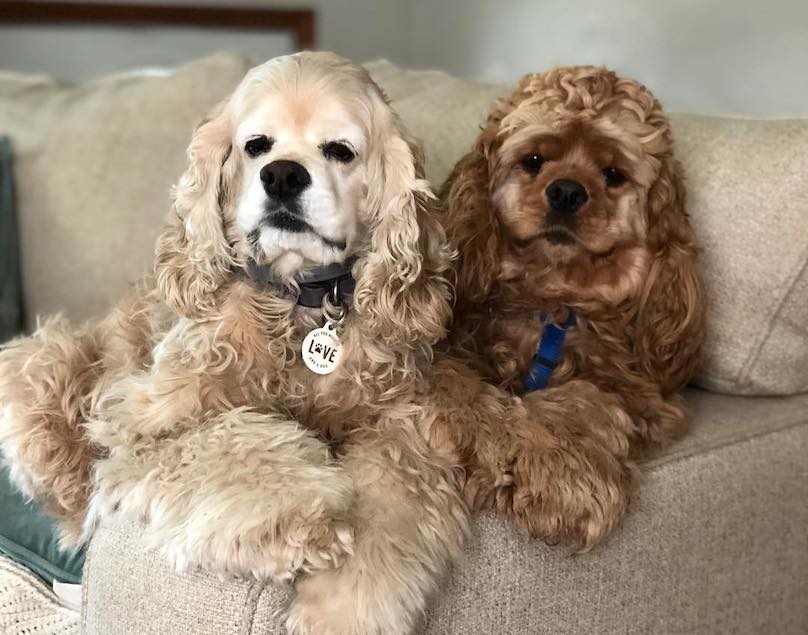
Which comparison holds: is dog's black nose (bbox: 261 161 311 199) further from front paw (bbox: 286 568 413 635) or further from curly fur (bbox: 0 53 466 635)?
front paw (bbox: 286 568 413 635)

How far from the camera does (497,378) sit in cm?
160

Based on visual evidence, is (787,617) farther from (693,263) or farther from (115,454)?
(115,454)

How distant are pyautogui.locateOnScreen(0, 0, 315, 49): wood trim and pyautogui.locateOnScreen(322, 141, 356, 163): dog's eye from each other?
99.8 inches

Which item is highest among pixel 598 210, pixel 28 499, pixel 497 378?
pixel 598 210

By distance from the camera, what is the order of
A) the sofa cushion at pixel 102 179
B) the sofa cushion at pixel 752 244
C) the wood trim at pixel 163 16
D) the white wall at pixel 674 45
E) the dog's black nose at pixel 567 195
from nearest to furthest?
the dog's black nose at pixel 567 195, the sofa cushion at pixel 752 244, the sofa cushion at pixel 102 179, the white wall at pixel 674 45, the wood trim at pixel 163 16

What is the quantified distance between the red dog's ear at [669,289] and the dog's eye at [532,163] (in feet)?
0.62

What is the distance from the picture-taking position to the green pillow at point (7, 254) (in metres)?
2.43

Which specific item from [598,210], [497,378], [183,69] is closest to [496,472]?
[497,378]

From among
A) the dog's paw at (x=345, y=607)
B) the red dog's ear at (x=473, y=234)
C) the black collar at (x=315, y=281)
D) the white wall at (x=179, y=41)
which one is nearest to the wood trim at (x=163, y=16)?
the white wall at (x=179, y=41)

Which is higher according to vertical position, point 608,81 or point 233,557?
point 608,81

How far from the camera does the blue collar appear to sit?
5.21 feet

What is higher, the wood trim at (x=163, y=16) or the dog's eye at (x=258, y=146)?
the dog's eye at (x=258, y=146)

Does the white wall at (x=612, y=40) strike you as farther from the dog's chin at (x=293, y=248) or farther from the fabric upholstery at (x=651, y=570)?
the dog's chin at (x=293, y=248)

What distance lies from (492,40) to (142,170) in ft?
5.82
